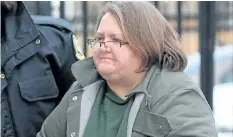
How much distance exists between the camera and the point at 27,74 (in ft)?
6.71

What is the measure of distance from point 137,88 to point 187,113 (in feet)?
0.63

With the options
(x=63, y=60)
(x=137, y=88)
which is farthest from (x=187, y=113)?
(x=63, y=60)

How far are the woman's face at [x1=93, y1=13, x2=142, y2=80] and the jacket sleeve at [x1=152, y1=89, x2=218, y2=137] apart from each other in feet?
0.54

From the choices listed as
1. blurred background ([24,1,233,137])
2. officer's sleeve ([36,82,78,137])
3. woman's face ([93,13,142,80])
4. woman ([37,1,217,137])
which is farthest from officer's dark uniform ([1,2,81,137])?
blurred background ([24,1,233,137])

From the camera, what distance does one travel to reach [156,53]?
5.74 ft

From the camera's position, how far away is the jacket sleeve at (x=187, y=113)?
1616mm

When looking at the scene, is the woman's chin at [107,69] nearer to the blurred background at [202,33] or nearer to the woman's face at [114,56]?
the woman's face at [114,56]

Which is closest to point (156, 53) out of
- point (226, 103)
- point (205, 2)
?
point (205, 2)

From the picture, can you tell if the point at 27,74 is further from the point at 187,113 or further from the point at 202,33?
the point at 202,33

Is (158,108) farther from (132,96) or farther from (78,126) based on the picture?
(78,126)

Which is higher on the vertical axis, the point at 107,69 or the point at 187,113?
the point at 107,69

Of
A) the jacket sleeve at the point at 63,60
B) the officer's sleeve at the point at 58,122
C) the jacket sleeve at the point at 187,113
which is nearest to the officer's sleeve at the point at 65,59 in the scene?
the jacket sleeve at the point at 63,60

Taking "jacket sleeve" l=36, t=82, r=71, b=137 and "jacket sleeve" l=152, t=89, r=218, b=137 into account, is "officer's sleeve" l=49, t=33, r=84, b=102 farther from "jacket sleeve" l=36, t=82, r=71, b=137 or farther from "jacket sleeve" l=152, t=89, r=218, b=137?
"jacket sleeve" l=152, t=89, r=218, b=137

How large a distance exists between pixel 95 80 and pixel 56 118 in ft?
0.66
